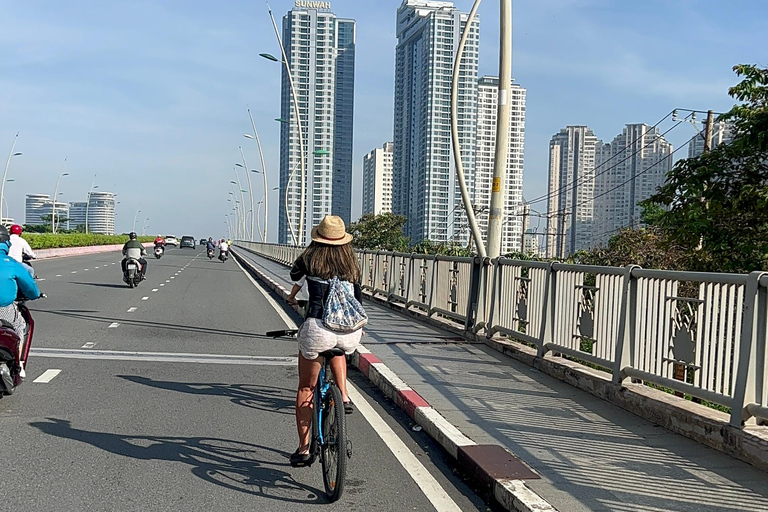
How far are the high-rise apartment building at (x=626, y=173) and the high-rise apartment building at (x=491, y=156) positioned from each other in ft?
28.4

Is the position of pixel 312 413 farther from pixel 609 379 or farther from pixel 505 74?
pixel 505 74

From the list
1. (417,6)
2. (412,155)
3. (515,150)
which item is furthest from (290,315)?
Result: (515,150)

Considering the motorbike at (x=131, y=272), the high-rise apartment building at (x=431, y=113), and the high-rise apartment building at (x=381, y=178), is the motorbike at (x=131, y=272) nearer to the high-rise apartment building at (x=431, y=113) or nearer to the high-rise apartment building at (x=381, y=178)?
the high-rise apartment building at (x=431, y=113)

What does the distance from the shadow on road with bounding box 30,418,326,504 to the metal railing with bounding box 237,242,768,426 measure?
10.5ft

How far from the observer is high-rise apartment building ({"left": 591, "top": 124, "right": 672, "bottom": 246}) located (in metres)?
75.0

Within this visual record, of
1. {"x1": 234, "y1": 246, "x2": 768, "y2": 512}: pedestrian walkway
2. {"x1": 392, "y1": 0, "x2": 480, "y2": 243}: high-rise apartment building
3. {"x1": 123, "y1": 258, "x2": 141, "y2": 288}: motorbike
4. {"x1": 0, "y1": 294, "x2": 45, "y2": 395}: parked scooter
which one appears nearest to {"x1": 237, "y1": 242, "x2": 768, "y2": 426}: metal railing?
{"x1": 234, "y1": 246, "x2": 768, "y2": 512}: pedestrian walkway

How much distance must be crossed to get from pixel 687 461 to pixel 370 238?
198 feet

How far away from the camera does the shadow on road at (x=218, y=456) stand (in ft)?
17.5

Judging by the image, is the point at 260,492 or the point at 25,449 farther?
the point at 25,449

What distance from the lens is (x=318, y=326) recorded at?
217 inches

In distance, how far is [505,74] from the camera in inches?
516

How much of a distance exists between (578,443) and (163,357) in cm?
663

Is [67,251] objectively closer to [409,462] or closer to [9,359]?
[9,359]

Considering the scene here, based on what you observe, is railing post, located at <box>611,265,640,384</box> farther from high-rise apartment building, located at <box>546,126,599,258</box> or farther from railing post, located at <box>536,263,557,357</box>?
high-rise apartment building, located at <box>546,126,599,258</box>
